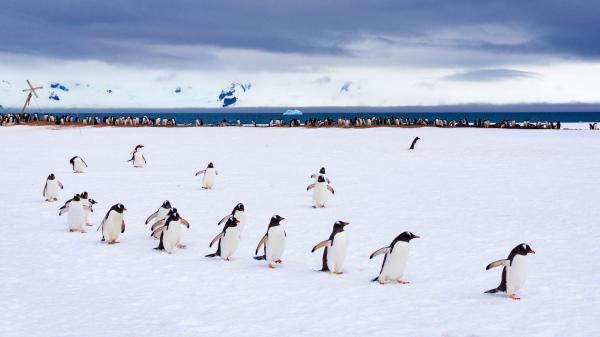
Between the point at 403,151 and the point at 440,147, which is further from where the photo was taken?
the point at 440,147

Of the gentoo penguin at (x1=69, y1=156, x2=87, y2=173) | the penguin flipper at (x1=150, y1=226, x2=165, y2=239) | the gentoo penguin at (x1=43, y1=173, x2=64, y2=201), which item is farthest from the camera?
the gentoo penguin at (x1=69, y1=156, x2=87, y2=173)

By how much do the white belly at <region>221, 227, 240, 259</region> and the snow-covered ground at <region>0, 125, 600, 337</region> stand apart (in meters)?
0.28

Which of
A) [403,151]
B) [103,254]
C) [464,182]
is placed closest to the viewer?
[103,254]

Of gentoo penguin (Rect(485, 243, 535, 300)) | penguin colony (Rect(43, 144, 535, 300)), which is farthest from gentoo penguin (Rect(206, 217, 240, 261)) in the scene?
gentoo penguin (Rect(485, 243, 535, 300))

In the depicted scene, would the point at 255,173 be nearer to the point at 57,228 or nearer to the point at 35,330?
the point at 57,228

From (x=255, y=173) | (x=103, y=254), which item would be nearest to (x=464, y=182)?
(x=255, y=173)

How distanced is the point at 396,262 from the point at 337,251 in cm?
93

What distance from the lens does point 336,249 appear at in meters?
9.08

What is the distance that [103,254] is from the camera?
10.3m

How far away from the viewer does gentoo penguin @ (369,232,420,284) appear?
334 inches

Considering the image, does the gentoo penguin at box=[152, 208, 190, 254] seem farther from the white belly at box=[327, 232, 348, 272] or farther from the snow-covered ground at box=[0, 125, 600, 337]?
the white belly at box=[327, 232, 348, 272]

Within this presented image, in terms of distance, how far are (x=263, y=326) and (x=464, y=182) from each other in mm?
13816

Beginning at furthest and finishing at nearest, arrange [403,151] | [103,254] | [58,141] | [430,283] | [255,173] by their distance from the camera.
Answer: [58,141], [403,151], [255,173], [103,254], [430,283]

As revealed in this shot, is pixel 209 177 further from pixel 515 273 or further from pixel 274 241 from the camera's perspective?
pixel 515 273
